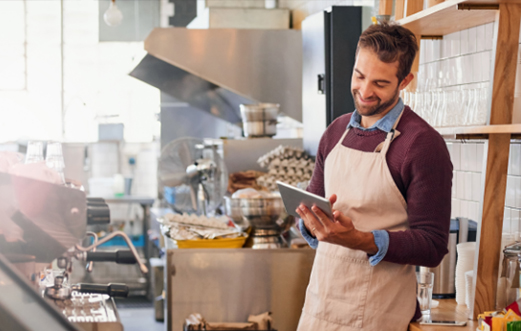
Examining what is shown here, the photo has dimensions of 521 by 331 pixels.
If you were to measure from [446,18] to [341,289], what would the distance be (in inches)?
38.5

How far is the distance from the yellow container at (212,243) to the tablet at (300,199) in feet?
3.33

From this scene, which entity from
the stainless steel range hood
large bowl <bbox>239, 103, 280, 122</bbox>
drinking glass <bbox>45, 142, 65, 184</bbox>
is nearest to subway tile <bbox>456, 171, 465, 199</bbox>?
large bowl <bbox>239, 103, 280, 122</bbox>

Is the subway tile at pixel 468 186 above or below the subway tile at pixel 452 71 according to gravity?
below

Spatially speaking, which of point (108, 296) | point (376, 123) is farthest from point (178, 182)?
point (108, 296)

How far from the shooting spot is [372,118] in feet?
5.26

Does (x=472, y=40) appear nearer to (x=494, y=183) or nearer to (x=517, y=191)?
(x=517, y=191)

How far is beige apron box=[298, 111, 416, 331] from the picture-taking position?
1521mm

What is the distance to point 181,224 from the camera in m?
2.62

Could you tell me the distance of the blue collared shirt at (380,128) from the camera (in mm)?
1415

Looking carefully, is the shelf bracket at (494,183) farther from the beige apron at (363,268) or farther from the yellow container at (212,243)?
the yellow container at (212,243)

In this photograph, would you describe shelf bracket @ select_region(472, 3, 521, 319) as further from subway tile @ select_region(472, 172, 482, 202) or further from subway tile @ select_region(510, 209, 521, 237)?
subway tile @ select_region(472, 172, 482, 202)

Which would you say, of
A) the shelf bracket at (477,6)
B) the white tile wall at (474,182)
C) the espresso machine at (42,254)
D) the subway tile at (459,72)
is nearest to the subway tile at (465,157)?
the white tile wall at (474,182)

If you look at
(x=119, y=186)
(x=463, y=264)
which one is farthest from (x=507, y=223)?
(x=119, y=186)

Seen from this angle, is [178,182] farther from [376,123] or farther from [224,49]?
[376,123]
